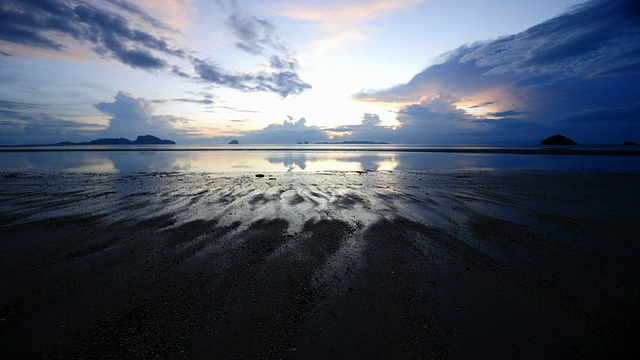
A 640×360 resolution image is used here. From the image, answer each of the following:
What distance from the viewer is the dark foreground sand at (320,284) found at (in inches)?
144

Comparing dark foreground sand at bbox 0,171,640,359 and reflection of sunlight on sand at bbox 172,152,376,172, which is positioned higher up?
dark foreground sand at bbox 0,171,640,359

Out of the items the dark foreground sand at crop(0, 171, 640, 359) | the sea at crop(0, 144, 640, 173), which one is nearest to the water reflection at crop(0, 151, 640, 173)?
the sea at crop(0, 144, 640, 173)

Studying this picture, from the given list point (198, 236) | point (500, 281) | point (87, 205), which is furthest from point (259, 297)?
point (87, 205)

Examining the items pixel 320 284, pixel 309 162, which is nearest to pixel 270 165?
pixel 309 162

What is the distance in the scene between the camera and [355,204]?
40.6ft

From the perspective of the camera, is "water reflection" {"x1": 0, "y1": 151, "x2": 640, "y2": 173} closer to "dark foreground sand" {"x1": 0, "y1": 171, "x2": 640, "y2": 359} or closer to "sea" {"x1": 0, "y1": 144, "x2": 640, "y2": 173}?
"sea" {"x1": 0, "y1": 144, "x2": 640, "y2": 173}

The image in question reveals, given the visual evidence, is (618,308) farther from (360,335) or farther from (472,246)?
(360,335)

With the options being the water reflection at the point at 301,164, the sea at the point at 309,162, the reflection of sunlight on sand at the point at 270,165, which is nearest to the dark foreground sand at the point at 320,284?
the reflection of sunlight on sand at the point at 270,165

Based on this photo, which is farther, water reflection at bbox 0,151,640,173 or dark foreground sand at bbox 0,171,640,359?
water reflection at bbox 0,151,640,173

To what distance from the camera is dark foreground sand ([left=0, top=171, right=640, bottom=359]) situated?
3658 millimetres

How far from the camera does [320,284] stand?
5.26 metres

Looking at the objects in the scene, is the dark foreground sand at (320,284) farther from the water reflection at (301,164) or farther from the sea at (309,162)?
the water reflection at (301,164)

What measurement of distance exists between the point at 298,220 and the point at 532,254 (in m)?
7.00

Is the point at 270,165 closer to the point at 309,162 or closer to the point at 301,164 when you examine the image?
the point at 301,164
